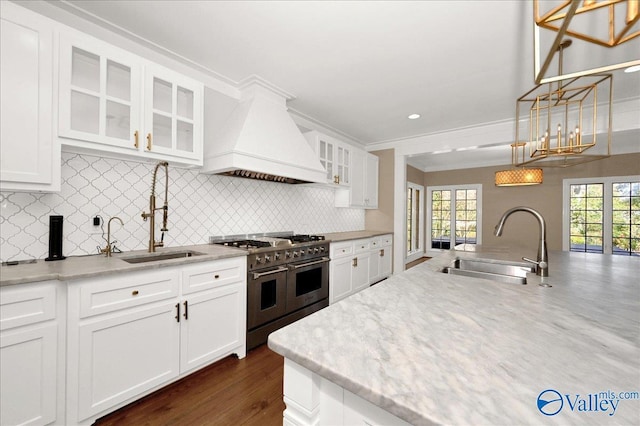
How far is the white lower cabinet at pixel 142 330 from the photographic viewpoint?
144 cm

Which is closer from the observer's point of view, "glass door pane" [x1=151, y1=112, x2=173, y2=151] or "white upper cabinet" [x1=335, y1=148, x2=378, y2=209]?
"glass door pane" [x1=151, y1=112, x2=173, y2=151]

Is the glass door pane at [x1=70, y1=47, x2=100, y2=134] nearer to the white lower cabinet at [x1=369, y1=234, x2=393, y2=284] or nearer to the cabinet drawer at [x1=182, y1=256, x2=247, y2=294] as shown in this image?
the cabinet drawer at [x1=182, y1=256, x2=247, y2=294]

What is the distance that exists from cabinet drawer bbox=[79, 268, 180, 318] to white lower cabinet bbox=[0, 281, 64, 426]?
135mm

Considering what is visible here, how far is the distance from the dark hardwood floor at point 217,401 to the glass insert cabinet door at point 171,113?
1.73 m

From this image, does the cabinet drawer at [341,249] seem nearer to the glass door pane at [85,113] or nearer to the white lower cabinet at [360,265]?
the white lower cabinet at [360,265]

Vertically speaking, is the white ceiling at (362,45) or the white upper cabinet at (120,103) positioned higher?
the white ceiling at (362,45)

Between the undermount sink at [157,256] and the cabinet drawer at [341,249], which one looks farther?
the cabinet drawer at [341,249]

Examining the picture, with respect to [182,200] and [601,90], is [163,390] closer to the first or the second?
[182,200]

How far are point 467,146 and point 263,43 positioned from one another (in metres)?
3.35

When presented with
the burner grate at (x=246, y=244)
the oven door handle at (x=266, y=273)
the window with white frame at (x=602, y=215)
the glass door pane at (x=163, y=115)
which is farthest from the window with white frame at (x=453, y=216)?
the glass door pane at (x=163, y=115)

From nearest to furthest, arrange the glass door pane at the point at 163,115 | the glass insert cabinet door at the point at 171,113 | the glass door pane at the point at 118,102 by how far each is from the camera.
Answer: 1. the glass door pane at the point at 118,102
2. the glass insert cabinet door at the point at 171,113
3. the glass door pane at the point at 163,115

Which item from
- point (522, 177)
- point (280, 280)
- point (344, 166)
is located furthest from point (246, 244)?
point (522, 177)

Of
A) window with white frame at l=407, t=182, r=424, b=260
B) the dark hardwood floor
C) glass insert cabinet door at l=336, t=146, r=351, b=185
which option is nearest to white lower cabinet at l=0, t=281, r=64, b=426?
the dark hardwood floor

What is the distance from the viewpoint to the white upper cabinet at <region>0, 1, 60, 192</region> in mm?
1400
